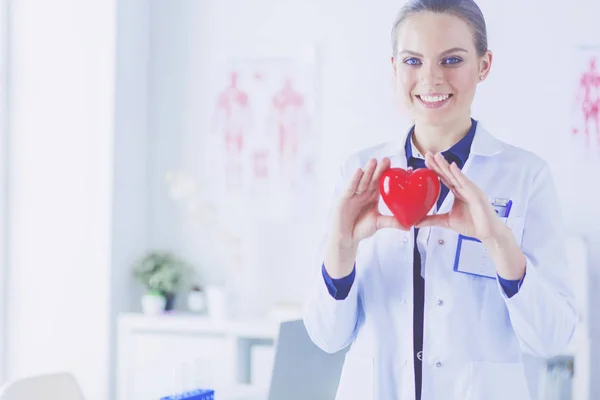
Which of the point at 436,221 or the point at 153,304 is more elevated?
the point at 436,221

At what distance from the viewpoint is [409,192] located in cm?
138

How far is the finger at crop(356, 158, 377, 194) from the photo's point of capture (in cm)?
134

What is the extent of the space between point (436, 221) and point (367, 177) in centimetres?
14

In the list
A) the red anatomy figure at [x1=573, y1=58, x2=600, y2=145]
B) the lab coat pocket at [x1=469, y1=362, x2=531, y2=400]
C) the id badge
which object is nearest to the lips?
the id badge

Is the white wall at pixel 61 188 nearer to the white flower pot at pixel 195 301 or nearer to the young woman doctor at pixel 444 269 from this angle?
the white flower pot at pixel 195 301

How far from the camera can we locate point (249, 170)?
154 inches

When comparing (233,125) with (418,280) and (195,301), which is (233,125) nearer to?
(195,301)

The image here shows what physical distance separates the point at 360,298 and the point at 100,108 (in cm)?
257

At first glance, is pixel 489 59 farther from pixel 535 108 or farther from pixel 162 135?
pixel 162 135

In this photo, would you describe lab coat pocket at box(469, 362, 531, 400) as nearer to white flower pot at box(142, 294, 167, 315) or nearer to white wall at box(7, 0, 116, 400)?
white flower pot at box(142, 294, 167, 315)

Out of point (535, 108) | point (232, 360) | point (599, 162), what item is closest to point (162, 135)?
point (232, 360)

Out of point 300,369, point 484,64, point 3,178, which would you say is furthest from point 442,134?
point 3,178

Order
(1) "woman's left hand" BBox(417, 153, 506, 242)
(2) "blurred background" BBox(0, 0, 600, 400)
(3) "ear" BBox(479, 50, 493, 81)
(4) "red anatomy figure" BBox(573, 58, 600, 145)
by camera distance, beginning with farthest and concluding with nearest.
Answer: (2) "blurred background" BBox(0, 0, 600, 400) → (4) "red anatomy figure" BBox(573, 58, 600, 145) → (3) "ear" BBox(479, 50, 493, 81) → (1) "woman's left hand" BBox(417, 153, 506, 242)

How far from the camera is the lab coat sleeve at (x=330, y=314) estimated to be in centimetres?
146
